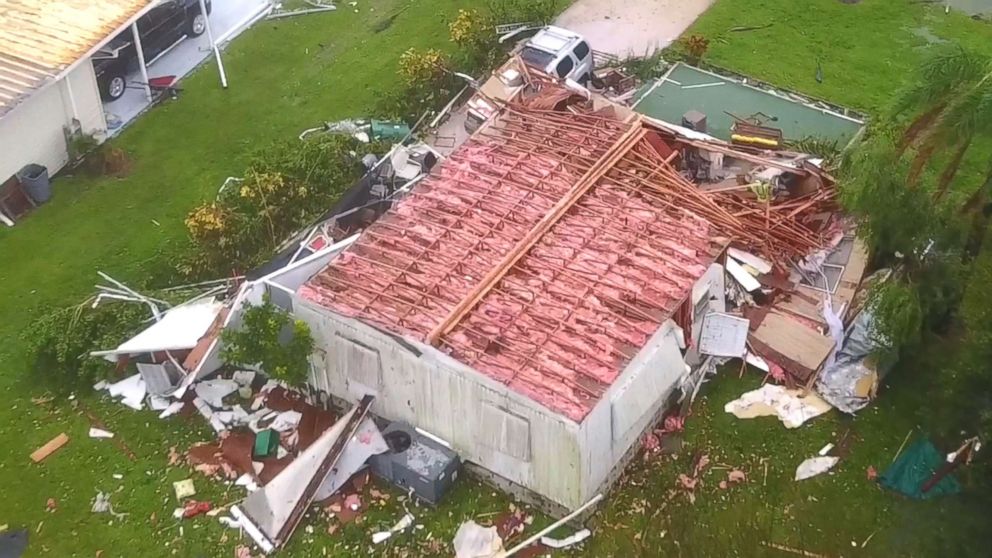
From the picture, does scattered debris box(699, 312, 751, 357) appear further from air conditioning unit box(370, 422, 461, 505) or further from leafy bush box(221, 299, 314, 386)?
leafy bush box(221, 299, 314, 386)

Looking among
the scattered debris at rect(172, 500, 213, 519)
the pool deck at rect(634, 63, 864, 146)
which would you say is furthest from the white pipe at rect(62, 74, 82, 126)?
the pool deck at rect(634, 63, 864, 146)

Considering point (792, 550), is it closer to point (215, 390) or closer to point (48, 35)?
point (215, 390)

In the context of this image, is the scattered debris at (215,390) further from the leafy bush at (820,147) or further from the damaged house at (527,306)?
the leafy bush at (820,147)

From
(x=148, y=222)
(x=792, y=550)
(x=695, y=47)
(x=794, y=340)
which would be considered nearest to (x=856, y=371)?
(x=794, y=340)

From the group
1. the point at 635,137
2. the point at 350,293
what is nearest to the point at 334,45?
the point at 635,137

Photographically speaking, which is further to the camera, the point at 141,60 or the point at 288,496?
the point at 141,60

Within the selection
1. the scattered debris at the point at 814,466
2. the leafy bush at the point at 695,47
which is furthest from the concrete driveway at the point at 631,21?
the scattered debris at the point at 814,466
